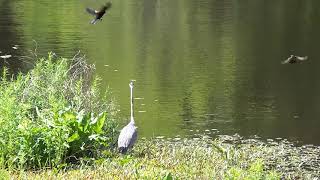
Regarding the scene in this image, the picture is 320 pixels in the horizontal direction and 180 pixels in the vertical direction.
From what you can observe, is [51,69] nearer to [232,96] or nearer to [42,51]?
[232,96]

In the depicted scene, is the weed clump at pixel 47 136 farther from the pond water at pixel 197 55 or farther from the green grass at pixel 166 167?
the pond water at pixel 197 55

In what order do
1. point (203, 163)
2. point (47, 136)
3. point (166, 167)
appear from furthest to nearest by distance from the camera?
point (203, 163) → point (166, 167) → point (47, 136)

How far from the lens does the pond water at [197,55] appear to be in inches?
624

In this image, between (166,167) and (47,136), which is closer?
(47,136)

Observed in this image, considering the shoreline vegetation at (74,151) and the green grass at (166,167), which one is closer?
the green grass at (166,167)

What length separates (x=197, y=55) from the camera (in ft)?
81.5

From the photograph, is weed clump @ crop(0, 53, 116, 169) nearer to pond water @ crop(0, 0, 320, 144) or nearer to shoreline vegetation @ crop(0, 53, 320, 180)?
shoreline vegetation @ crop(0, 53, 320, 180)

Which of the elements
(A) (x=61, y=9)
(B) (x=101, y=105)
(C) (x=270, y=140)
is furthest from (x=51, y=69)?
(A) (x=61, y=9)

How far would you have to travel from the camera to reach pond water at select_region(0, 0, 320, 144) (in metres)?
15.9

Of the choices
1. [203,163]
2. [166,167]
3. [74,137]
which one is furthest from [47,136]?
[203,163]

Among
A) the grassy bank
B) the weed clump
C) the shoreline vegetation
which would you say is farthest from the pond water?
the weed clump

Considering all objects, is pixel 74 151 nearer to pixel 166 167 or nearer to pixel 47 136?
pixel 47 136

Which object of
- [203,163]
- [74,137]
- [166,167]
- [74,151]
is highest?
[74,137]

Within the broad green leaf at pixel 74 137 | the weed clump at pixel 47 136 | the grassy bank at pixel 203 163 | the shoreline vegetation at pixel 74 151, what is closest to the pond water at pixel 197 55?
the grassy bank at pixel 203 163
